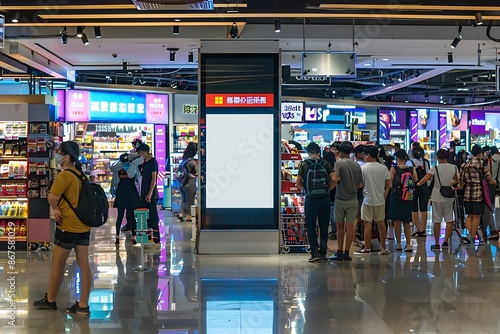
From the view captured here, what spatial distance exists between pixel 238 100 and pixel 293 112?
446 cm

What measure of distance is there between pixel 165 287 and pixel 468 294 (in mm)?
3037

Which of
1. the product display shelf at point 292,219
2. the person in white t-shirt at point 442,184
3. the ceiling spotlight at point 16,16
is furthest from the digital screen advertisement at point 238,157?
the ceiling spotlight at point 16,16

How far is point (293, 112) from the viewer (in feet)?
46.4

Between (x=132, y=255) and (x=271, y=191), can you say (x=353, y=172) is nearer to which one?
(x=271, y=191)

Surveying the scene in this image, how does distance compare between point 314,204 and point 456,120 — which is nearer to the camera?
point 314,204

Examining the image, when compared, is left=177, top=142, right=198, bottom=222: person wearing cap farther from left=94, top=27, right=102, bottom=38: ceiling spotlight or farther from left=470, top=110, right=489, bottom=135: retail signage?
left=470, top=110, right=489, bottom=135: retail signage

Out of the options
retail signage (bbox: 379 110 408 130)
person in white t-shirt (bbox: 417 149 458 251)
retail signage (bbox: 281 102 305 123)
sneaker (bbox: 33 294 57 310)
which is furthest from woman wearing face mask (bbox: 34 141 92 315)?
retail signage (bbox: 379 110 408 130)

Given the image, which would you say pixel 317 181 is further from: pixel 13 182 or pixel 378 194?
pixel 13 182

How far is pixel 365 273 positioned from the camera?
27.0ft

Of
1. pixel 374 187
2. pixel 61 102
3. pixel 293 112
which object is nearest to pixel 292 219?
pixel 374 187

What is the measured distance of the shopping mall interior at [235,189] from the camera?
20.3ft

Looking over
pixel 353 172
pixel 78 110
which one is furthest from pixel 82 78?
pixel 353 172

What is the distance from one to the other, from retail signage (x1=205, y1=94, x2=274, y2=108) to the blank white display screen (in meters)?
0.15

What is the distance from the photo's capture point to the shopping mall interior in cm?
620
